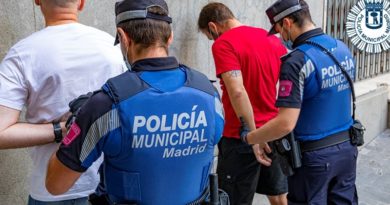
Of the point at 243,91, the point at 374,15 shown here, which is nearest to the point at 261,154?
the point at 243,91

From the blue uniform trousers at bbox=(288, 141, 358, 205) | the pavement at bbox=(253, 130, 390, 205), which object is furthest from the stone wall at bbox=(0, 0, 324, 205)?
the pavement at bbox=(253, 130, 390, 205)

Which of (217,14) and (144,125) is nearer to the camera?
(144,125)

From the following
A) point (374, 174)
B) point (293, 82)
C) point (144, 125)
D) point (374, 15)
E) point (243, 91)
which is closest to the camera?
point (144, 125)

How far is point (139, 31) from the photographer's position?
164cm

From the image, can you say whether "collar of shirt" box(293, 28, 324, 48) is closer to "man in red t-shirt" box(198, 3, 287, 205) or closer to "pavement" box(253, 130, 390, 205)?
"man in red t-shirt" box(198, 3, 287, 205)

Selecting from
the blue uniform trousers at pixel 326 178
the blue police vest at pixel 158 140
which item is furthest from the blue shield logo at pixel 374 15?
the blue police vest at pixel 158 140

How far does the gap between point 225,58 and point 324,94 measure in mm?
754

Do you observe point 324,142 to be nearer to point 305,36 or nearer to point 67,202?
point 305,36

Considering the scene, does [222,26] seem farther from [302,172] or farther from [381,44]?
[381,44]

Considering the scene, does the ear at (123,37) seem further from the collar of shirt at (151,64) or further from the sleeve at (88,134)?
the sleeve at (88,134)

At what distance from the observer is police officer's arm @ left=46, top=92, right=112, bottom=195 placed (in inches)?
61.9

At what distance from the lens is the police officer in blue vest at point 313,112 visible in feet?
8.79

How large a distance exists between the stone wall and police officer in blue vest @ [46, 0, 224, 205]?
1151 mm

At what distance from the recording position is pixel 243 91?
3.11 m
